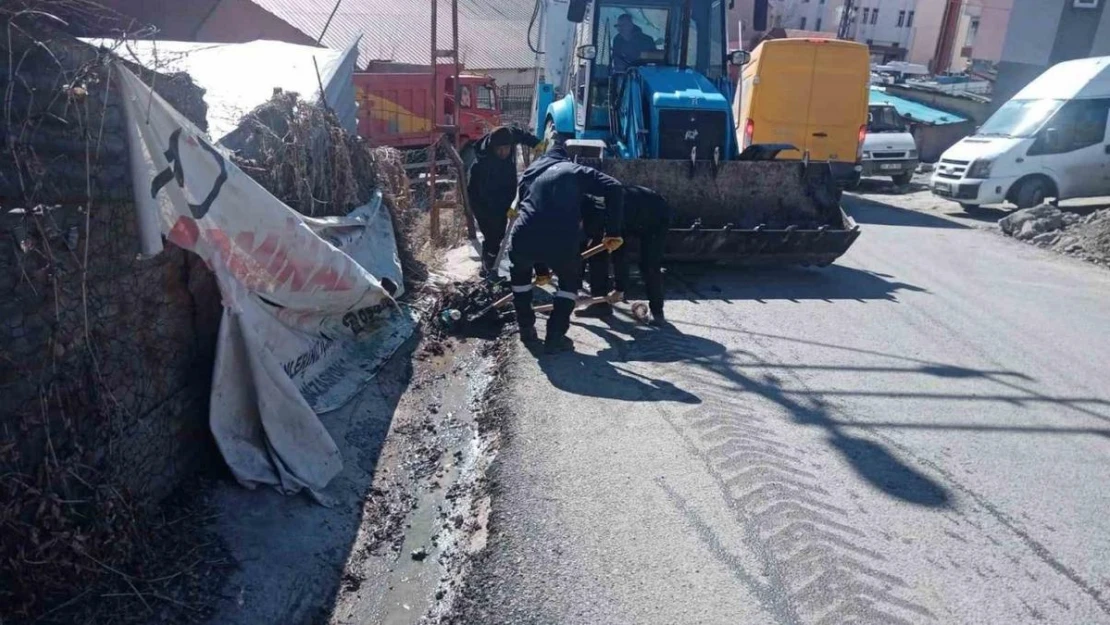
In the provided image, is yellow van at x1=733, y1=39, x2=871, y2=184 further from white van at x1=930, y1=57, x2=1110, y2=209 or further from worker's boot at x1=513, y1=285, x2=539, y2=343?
worker's boot at x1=513, y1=285, x2=539, y2=343

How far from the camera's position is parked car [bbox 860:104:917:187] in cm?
1947

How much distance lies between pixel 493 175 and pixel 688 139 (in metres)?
2.29

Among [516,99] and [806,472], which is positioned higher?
[806,472]

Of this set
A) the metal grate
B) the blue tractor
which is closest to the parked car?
the blue tractor

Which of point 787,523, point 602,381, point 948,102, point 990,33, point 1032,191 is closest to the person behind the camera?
point 787,523

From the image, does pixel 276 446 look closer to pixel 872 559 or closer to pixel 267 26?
pixel 872 559

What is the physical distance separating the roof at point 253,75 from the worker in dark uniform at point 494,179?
173 centimetres

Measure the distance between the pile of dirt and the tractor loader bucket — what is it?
4781 mm

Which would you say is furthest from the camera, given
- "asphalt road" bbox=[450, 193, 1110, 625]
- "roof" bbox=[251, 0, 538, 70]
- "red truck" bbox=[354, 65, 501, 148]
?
"roof" bbox=[251, 0, 538, 70]

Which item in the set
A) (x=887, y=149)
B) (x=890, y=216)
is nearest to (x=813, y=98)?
(x=890, y=216)

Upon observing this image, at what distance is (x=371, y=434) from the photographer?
5.66 meters

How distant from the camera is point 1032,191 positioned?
15.2m

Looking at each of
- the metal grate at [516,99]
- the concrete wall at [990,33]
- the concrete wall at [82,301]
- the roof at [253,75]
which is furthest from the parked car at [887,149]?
the concrete wall at [990,33]

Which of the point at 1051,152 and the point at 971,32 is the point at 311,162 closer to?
the point at 1051,152
